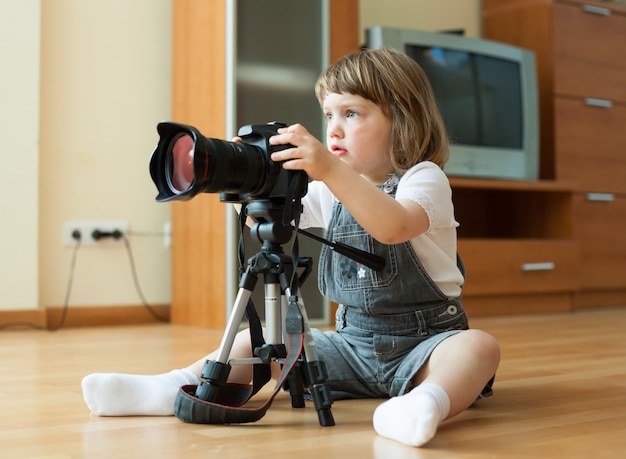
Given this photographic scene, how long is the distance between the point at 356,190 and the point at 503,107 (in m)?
2.29

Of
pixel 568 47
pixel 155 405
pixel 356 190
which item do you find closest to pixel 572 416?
pixel 356 190

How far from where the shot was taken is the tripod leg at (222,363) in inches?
42.1

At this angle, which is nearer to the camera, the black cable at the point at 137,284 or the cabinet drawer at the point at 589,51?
the black cable at the point at 137,284

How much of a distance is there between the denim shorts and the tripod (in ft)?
0.57

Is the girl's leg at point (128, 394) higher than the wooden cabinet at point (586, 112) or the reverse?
the reverse

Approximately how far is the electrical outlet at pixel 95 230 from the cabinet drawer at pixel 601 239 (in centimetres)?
171

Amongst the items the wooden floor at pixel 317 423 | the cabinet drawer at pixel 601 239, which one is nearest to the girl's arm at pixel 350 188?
the wooden floor at pixel 317 423

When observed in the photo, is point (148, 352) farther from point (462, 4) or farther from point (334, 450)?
point (462, 4)

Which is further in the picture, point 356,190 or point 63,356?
point 63,356

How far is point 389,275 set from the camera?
4.01ft

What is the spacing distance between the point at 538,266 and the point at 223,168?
2.36 meters

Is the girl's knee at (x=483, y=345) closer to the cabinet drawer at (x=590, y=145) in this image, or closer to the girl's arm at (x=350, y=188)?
the girl's arm at (x=350, y=188)

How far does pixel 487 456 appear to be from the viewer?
913 millimetres

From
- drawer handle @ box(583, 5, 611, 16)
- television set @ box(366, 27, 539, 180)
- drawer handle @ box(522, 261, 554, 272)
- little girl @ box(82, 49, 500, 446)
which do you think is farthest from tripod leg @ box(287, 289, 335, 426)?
drawer handle @ box(583, 5, 611, 16)
